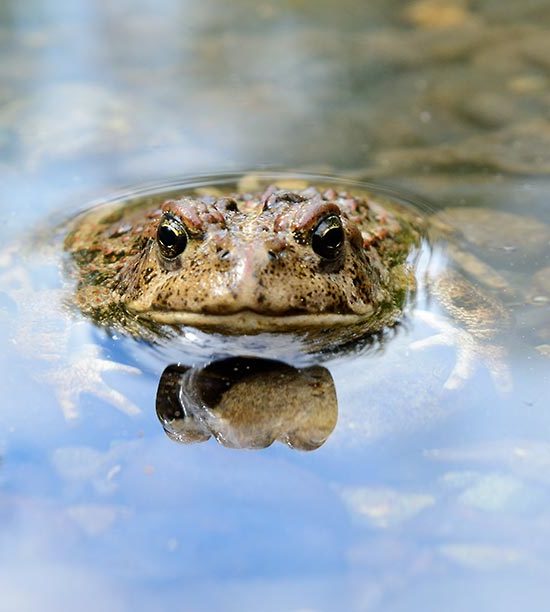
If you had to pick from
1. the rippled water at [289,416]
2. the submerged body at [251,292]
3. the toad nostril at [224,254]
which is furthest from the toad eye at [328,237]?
the rippled water at [289,416]

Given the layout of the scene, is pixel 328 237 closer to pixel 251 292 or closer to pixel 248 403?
pixel 251 292

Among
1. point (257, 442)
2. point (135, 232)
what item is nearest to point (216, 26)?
point (135, 232)

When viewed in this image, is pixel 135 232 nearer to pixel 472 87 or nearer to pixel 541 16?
pixel 472 87

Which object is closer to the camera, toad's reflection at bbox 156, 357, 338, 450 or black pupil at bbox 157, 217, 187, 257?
toad's reflection at bbox 156, 357, 338, 450

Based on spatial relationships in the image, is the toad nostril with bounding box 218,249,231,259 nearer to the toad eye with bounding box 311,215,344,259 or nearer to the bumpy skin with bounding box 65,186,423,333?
the bumpy skin with bounding box 65,186,423,333

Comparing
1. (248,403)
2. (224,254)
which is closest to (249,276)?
(224,254)

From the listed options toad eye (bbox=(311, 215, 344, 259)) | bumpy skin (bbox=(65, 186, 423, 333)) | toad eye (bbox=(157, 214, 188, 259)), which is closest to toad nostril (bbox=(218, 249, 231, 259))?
bumpy skin (bbox=(65, 186, 423, 333))
